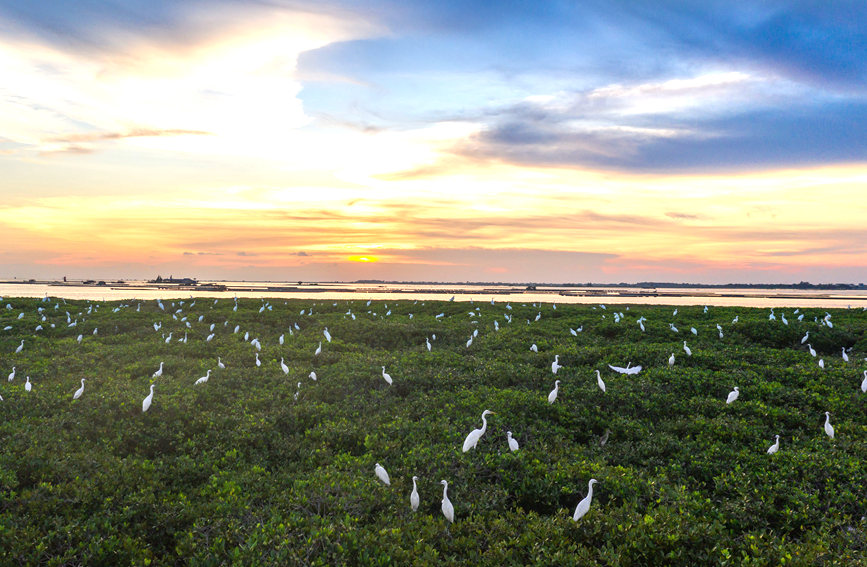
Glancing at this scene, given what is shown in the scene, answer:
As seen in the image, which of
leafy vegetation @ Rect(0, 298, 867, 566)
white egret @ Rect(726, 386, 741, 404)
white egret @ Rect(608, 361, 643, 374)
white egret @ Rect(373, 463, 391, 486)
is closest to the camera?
leafy vegetation @ Rect(0, 298, 867, 566)

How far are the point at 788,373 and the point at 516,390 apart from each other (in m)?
9.12

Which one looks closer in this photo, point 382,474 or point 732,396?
point 382,474

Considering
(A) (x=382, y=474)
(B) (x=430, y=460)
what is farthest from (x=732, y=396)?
(A) (x=382, y=474)

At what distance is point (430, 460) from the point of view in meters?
11.1

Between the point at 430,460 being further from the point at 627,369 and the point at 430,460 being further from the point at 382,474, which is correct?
the point at 627,369

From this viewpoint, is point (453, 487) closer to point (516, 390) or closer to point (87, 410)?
point (516, 390)

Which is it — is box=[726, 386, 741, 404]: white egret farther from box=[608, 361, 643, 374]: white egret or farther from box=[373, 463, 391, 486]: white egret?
box=[373, 463, 391, 486]: white egret

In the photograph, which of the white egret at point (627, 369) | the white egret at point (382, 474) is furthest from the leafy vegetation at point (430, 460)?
the white egret at point (627, 369)

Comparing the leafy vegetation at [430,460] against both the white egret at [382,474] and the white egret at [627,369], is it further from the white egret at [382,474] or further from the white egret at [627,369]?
the white egret at [627,369]

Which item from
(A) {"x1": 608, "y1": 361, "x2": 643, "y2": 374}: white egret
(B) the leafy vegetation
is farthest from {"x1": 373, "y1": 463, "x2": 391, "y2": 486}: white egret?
(A) {"x1": 608, "y1": 361, "x2": 643, "y2": 374}: white egret

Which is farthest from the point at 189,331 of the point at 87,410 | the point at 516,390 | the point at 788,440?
the point at 788,440

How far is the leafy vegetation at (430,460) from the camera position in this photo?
8.23 meters

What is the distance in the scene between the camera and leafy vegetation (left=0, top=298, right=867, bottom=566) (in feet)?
27.0

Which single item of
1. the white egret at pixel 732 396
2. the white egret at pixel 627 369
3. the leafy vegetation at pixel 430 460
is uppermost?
the white egret at pixel 627 369
